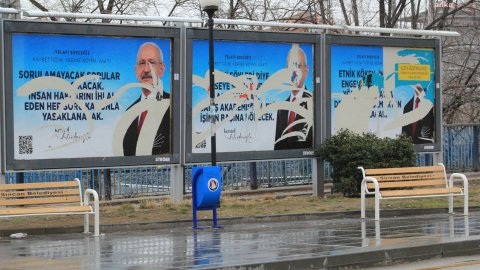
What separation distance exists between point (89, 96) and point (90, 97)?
3cm

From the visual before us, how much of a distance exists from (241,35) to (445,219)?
6272 mm

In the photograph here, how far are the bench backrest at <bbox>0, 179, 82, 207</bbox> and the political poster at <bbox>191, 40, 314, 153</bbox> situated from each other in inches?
181

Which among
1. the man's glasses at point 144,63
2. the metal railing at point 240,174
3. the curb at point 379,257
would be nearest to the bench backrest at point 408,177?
the curb at point 379,257

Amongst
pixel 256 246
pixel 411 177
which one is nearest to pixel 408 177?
pixel 411 177

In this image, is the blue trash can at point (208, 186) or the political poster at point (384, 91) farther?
the political poster at point (384, 91)

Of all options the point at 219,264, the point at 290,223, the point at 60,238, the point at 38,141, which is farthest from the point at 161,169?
the point at 219,264

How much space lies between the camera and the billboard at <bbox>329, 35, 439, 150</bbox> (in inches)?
810

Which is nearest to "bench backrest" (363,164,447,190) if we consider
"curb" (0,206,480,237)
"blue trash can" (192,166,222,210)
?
"curb" (0,206,480,237)

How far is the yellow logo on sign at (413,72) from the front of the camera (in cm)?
2138

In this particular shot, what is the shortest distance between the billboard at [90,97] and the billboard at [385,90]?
452cm

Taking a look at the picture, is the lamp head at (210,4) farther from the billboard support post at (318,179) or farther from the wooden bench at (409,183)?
the billboard support post at (318,179)

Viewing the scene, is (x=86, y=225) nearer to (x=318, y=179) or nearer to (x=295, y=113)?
(x=295, y=113)

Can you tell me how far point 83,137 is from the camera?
17375 mm

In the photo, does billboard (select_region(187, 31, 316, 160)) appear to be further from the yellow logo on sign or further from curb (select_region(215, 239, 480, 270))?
curb (select_region(215, 239, 480, 270))
